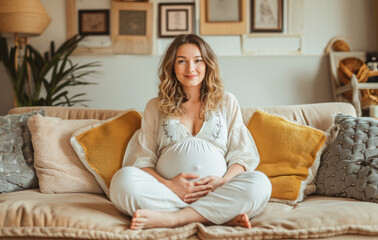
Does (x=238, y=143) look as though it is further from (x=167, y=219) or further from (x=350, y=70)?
(x=350, y=70)

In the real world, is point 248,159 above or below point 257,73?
below

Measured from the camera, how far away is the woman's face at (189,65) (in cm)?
195

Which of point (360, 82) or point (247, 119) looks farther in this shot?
point (360, 82)

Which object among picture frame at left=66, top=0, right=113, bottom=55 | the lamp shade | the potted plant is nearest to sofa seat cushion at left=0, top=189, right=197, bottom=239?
the potted plant

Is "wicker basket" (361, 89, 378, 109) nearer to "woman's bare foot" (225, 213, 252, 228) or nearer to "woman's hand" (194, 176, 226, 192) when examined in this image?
"woman's hand" (194, 176, 226, 192)

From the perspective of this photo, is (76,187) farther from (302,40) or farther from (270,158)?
(302,40)

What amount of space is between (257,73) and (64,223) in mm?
2411

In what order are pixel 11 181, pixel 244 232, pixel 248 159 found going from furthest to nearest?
pixel 11 181 < pixel 248 159 < pixel 244 232

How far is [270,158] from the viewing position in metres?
2.00

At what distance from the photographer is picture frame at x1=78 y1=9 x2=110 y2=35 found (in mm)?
3465

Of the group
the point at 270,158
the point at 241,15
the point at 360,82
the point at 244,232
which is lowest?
the point at 244,232

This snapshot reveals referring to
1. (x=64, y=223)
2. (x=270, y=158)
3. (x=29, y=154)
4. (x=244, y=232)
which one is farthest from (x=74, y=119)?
(x=244, y=232)

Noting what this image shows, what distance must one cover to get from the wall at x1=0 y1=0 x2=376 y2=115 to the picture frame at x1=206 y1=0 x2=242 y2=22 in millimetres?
167

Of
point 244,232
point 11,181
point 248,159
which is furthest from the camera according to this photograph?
point 11,181
